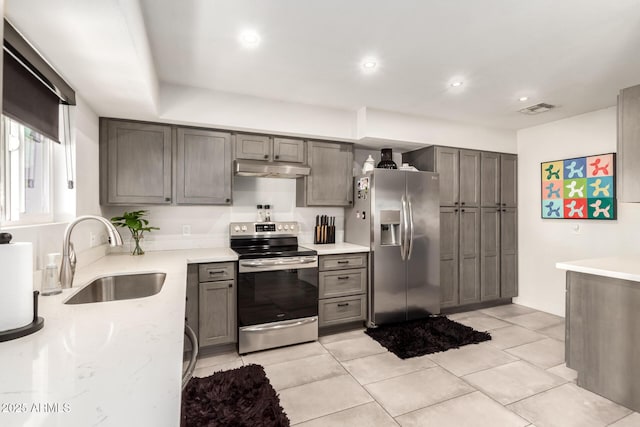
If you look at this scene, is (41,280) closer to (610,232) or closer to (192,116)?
(192,116)

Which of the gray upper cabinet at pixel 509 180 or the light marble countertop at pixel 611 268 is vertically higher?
the gray upper cabinet at pixel 509 180

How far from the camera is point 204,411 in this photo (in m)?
1.99

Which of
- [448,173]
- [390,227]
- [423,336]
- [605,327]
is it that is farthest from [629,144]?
[423,336]

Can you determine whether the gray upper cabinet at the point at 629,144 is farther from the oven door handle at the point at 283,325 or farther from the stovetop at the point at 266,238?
the oven door handle at the point at 283,325

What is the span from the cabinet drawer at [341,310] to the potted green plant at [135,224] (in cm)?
179

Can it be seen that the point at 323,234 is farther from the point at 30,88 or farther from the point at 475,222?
the point at 30,88

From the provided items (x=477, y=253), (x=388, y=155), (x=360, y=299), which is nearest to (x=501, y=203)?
(x=477, y=253)

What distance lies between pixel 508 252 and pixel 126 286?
14.6 ft

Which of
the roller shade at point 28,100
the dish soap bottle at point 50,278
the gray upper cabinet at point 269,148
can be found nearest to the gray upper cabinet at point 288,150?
the gray upper cabinet at point 269,148

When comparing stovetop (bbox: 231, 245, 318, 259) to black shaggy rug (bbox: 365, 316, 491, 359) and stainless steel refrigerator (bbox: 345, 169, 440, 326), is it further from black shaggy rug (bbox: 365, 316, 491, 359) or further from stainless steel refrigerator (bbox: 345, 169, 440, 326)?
black shaggy rug (bbox: 365, 316, 491, 359)

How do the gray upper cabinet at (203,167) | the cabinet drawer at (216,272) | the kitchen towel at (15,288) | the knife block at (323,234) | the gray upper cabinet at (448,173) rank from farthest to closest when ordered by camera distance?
the gray upper cabinet at (448,173), the knife block at (323,234), the gray upper cabinet at (203,167), the cabinet drawer at (216,272), the kitchen towel at (15,288)

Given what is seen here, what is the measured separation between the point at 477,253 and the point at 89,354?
4.20m

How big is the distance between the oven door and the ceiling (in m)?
1.60

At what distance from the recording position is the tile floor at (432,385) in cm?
197
